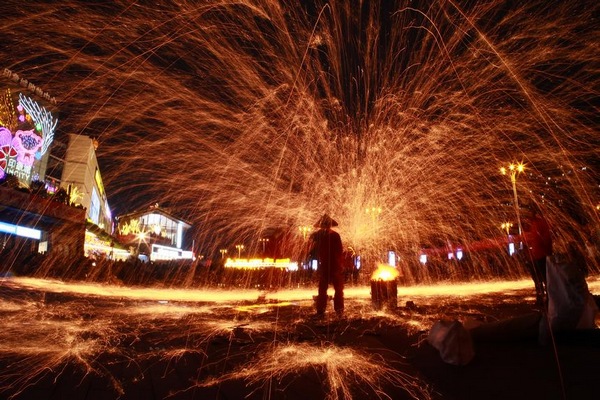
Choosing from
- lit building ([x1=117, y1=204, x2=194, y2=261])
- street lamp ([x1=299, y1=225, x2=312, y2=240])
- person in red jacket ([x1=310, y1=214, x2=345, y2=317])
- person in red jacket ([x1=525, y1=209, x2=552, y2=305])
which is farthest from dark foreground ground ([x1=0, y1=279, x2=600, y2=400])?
lit building ([x1=117, y1=204, x2=194, y2=261])

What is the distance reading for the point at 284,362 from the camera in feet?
12.1

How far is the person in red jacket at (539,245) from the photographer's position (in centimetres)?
701

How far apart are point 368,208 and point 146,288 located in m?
8.38

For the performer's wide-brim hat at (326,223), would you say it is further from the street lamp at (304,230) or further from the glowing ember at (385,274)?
the street lamp at (304,230)

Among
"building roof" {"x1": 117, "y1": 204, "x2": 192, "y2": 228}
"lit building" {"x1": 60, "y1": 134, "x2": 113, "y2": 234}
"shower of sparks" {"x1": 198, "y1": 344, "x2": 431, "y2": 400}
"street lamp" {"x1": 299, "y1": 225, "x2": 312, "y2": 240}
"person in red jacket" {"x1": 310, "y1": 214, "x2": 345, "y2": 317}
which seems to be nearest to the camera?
"shower of sparks" {"x1": 198, "y1": 344, "x2": 431, "y2": 400}

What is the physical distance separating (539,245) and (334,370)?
5524 mm

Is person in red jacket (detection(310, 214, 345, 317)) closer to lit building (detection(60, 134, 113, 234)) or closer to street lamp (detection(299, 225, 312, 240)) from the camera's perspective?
street lamp (detection(299, 225, 312, 240))

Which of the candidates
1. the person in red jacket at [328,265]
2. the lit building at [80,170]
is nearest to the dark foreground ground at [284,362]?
the person in red jacket at [328,265]

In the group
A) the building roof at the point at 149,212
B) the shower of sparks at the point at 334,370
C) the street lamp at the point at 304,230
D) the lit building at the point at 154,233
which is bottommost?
the shower of sparks at the point at 334,370

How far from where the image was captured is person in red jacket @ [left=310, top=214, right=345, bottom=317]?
6949 mm

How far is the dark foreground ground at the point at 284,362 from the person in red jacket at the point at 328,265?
45.7 inches

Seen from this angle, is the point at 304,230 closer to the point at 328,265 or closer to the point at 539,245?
the point at 328,265

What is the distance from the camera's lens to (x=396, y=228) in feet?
52.2

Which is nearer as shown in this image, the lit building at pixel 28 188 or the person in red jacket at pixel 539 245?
the person in red jacket at pixel 539 245
